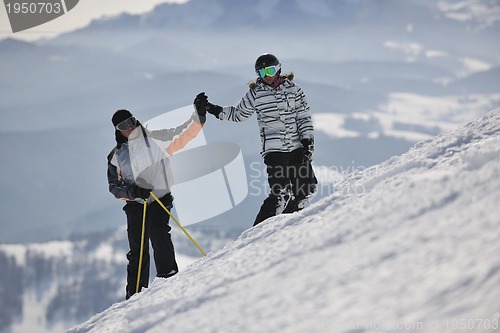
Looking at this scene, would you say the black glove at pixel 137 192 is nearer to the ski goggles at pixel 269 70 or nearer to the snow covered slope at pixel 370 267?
the snow covered slope at pixel 370 267

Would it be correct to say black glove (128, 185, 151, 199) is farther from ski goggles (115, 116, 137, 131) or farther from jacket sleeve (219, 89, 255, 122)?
jacket sleeve (219, 89, 255, 122)

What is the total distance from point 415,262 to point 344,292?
1.46 ft

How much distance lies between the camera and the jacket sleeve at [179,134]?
6762mm

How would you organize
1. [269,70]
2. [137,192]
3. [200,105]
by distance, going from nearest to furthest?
1. [137,192]
2. [269,70]
3. [200,105]

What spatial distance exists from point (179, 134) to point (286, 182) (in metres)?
1.53

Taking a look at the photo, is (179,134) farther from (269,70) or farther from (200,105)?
(269,70)

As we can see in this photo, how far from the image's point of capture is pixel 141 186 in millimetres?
6445

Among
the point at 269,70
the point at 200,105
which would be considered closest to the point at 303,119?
the point at 269,70

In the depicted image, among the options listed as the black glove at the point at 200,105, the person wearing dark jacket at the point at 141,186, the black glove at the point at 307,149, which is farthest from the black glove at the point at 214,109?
the black glove at the point at 307,149

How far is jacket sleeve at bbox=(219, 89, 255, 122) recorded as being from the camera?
664 centimetres

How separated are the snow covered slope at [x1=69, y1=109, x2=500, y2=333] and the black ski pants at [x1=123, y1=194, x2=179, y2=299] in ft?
4.55

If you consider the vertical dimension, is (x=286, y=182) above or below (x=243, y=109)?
below

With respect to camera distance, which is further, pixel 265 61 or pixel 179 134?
pixel 179 134

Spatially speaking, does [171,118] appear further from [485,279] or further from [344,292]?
[485,279]
